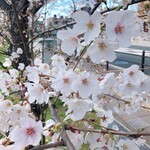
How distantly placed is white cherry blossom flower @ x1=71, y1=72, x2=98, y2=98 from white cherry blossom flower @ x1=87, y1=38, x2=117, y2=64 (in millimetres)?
91

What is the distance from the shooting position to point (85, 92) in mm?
850

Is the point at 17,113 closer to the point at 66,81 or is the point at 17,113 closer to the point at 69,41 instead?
the point at 66,81

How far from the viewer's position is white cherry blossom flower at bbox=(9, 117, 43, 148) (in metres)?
0.75

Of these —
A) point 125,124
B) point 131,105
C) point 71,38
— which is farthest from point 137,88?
point 125,124

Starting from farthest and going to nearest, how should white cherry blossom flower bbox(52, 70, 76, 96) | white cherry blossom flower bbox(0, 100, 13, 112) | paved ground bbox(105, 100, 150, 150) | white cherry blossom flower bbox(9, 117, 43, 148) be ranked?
paved ground bbox(105, 100, 150, 150) → white cherry blossom flower bbox(0, 100, 13, 112) → white cherry blossom flower bbox(52, 70, 76, 96) → white cherry blossom flower bbox(9, 117, 43, 148)

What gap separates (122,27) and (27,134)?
409mm

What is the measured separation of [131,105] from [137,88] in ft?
2.91

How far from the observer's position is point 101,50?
2.44 feet

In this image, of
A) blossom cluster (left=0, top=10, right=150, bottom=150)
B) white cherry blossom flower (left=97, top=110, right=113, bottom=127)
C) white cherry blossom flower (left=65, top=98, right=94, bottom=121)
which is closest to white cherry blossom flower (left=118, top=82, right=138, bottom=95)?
blossom cluster (left=0, top=10, right=150, bottom=150)

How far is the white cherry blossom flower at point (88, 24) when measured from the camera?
2.17ft

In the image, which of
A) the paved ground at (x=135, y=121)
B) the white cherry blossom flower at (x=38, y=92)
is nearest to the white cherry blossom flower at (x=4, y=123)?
the white cherry blossom flower at (x=38, y=92)

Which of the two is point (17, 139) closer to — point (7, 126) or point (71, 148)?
point (71, 148)

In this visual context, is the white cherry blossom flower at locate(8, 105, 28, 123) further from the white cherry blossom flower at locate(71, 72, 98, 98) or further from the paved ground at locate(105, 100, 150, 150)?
the paved ground at locate(105, 100, 150, 150)

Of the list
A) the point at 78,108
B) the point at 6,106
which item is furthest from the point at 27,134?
the point at 6,106
